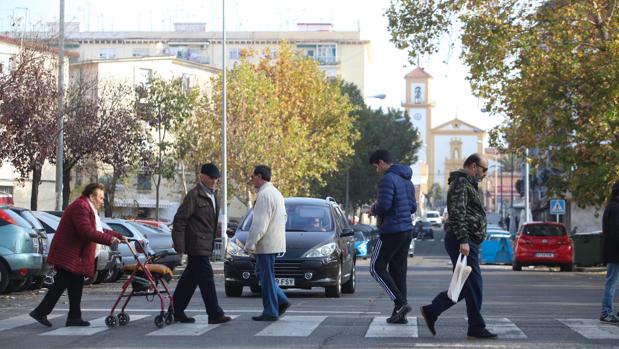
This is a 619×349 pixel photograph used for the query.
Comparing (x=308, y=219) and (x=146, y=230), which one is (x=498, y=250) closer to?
(x=146, y=230)

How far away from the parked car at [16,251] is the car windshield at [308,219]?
3663 mm

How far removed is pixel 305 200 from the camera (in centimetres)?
2138

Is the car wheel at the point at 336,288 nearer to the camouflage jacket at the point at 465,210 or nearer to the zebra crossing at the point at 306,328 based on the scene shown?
the zebra crossing at the point at 306,328

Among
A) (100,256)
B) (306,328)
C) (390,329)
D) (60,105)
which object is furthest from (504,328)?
(60,105)

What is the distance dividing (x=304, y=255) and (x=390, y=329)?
6.43 m

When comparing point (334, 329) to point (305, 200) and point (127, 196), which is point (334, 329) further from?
point (127, 196)

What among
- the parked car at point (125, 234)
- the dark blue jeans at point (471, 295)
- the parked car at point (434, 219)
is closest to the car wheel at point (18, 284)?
the parked car at point (125, 234)

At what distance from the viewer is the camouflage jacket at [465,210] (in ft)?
41.0

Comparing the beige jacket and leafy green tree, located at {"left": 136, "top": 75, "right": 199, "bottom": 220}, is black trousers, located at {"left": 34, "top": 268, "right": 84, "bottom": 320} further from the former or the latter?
leafy green tree, located at {"left": 136, "top": 75, "right": 199, "bottom": 220}

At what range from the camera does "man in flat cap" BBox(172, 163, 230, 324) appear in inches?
A: 561

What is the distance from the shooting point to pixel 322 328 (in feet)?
45.4

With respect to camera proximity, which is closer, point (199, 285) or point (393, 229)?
point (199, 285)

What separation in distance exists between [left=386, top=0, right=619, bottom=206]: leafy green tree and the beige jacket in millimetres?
18706

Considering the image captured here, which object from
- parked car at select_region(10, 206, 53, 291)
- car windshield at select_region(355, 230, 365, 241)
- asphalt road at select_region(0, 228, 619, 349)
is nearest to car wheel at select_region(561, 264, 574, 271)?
car windshield at select_region(355, 230, 365, 241)
